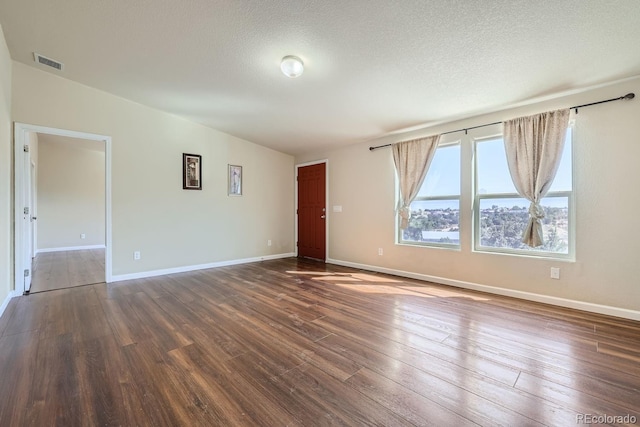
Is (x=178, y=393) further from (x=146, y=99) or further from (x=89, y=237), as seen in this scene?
(x=89, y=237)

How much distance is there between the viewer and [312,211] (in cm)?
580

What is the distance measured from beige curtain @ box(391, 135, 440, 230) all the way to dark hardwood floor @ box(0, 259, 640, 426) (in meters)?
1.53

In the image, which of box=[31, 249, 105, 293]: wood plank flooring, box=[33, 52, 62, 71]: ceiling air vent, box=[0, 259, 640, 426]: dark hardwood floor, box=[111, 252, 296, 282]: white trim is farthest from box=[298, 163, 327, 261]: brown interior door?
box=[33, 52, 62, 71]: ceiling air vent

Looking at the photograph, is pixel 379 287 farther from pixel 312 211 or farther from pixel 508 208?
pixel 312 211

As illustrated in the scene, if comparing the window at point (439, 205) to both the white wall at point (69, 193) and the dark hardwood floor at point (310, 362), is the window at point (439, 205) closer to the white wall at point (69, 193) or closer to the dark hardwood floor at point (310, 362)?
the dark hardwood floor at point (310, 362)

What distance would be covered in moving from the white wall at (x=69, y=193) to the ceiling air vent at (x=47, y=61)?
3.54 meters

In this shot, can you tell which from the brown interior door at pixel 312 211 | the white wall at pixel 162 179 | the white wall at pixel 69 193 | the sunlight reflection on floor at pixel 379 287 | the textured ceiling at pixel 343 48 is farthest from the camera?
the white wall at pixel 69 193

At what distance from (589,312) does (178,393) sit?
12.5 ft

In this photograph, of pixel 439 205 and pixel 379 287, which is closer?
pixel 379 287

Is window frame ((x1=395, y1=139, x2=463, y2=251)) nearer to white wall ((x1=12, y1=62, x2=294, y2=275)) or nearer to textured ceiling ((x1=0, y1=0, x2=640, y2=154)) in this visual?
textured ceiling ((x1=0, y1=0, x2=640, y2=154))

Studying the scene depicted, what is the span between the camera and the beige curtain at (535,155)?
2930mm

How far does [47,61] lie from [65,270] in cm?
334

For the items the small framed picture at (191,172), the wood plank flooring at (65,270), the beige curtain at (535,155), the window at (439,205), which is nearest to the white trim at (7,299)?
the wood plank flooring at (65,270)

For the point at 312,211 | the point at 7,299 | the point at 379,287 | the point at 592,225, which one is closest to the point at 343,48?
the point at 379,287
